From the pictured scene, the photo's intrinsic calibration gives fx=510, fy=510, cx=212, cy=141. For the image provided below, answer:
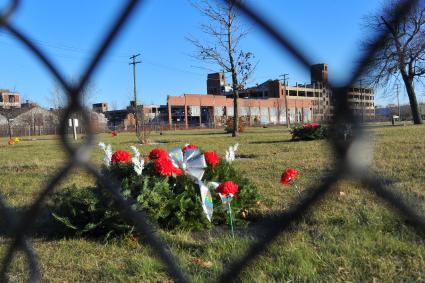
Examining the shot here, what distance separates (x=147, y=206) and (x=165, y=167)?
1.60ft

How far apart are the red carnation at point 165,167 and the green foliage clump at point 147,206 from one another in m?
0.05

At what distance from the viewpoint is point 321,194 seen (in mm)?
733

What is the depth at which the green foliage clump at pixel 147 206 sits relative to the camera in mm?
3942

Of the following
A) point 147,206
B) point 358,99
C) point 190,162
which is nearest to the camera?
point 358,99

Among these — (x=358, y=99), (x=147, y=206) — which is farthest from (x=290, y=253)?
(x=358, y=99)

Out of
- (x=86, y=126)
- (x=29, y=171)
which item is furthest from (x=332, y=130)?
(x=29, y=171)

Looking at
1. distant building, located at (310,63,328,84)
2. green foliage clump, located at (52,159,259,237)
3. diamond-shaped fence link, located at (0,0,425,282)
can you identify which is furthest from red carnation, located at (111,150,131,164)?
distant building, located at (310,63,328,84)

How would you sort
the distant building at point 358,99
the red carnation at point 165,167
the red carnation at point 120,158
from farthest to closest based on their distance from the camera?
the red carnation at point 120,158
the red carnation at point 165,167
the distant building at point 358,99

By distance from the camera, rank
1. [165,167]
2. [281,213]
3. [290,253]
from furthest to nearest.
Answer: [165,167] < [290,253] < [281,213]

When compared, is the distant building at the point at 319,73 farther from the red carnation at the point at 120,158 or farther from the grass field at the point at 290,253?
the red carnation at the point at 120,158

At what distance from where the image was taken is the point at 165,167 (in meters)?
4.37

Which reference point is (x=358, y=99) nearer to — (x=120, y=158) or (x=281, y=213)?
(x=281, y=213)

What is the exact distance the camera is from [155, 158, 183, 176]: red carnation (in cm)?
436

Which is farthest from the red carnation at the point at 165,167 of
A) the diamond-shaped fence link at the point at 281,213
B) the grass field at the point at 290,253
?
the diamond-shaped fence link at the point at 281,213
